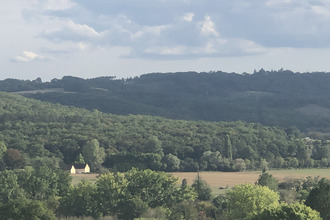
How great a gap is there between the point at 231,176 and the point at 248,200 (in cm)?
8323

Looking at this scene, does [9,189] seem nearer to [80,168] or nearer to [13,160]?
[13,160]

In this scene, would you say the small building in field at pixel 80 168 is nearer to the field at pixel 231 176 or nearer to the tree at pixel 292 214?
the field at pixel 231 176

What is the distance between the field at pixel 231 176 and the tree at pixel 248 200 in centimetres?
4824

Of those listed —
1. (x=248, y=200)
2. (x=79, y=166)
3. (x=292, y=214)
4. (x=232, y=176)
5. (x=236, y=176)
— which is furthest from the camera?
(x=79, y=166)

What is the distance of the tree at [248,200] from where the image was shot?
99.8 metres

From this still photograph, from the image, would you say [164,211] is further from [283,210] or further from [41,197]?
[283,210]

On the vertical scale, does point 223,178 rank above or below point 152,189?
below

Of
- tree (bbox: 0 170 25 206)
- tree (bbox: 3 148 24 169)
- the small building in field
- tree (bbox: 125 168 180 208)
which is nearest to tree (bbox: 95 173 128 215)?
tree (bbox: 125 168 180 208)

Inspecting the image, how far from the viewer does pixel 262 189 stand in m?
104

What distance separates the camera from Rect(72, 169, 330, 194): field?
164m

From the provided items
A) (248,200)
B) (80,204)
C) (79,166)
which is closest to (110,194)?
(80,204)

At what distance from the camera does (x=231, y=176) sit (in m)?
184

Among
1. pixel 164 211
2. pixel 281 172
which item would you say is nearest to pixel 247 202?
pixel 164 211

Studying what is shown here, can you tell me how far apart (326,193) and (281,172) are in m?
111
